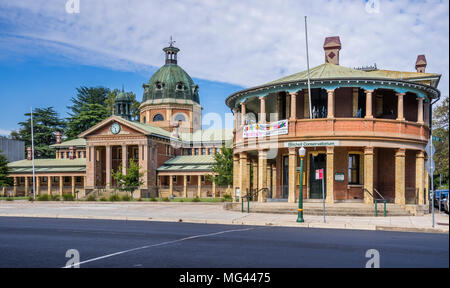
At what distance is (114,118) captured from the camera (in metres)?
58.2

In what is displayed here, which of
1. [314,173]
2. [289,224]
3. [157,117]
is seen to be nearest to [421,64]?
[314,173]

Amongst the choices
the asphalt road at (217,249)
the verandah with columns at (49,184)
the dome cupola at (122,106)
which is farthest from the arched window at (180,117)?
the asphalt road at (217,249)

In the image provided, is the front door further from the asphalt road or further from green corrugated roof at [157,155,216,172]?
green corrugated roof at [157,155,216,172]

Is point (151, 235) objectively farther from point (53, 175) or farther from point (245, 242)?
point (53, 175)

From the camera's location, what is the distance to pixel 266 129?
87.2 ft

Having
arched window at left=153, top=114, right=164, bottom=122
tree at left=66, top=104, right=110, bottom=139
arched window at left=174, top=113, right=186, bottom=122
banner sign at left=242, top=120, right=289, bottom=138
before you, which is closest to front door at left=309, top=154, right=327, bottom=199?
banner sign at left=242, top=120, right=289, bottom=138

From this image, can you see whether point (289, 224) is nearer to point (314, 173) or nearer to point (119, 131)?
point (314, 173)

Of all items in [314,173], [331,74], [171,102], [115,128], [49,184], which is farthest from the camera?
[171,102]

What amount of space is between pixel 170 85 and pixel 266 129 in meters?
46.4

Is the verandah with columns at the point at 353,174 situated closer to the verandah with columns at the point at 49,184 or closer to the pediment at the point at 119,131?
the pediment at the point at 119,131
